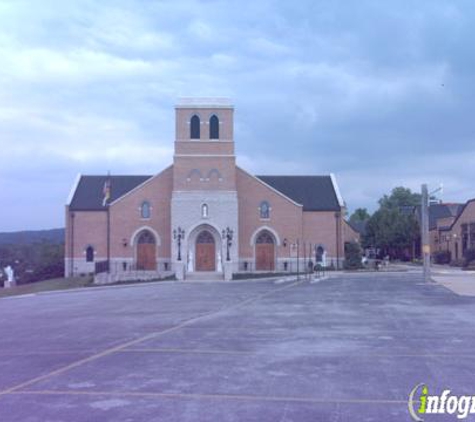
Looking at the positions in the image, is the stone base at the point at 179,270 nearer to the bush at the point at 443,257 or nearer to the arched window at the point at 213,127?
the arched window at the point at 213,127

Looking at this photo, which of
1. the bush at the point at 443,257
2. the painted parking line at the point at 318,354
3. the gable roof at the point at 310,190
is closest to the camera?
the painted parking line at the point at 318,354

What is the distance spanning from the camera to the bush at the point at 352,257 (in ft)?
177

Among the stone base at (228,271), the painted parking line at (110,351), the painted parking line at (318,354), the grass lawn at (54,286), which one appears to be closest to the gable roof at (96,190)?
the grass lawn at (54,286)

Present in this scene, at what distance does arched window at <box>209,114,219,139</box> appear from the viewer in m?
49.9

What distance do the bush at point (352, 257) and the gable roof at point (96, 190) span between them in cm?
1801

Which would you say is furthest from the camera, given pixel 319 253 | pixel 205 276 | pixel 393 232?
pixel 393 232

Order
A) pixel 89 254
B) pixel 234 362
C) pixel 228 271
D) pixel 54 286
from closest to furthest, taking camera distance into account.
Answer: pixel 234 362
pixel 54 286
pixel 228 271
pixel 89 254

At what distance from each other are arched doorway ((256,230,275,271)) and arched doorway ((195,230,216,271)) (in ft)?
12.5

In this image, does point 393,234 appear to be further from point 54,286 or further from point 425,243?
point 54,286

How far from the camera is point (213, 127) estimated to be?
49938 millimetres

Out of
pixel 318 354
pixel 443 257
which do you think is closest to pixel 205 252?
pixel 443 257

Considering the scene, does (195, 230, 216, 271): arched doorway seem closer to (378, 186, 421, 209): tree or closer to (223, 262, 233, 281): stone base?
(223, 262, 233, 281): stone base

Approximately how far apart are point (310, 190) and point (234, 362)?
4582 cm

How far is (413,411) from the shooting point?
816 cm
